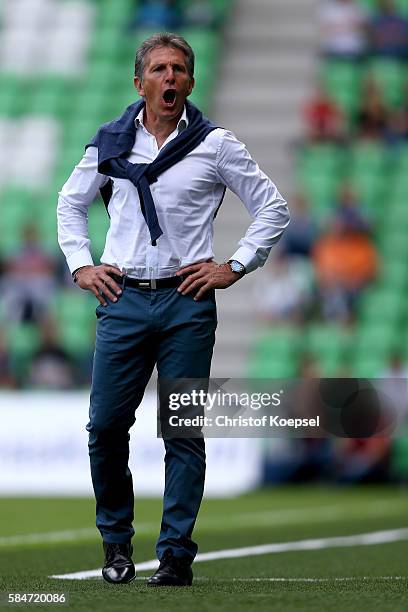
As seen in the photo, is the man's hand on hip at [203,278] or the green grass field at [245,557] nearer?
the green grass field at [245,557]

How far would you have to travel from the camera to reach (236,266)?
588cm

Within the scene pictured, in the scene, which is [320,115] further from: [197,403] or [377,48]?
[197,403]

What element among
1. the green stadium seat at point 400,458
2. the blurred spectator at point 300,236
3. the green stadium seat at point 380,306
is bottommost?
the green stadium seat at point 400,458

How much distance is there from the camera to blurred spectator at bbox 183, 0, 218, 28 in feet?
64.6

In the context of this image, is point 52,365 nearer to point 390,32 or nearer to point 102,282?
point 390,32

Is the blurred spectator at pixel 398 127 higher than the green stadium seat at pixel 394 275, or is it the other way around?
the blurred spectator at pixel 398 127

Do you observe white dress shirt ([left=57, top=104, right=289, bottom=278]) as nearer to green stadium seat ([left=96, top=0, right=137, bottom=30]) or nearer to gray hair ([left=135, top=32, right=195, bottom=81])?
gray hair ([left=135, top=32, right=195, bottom=81])

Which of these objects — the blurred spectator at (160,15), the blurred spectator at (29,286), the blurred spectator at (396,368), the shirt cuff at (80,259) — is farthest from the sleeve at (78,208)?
the blurred spectator at (160,15)

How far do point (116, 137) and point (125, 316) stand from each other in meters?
0.65

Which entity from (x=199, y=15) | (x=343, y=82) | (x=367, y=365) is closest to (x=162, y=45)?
(x=367, y=365)

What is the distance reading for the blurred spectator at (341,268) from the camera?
15820 millimetres

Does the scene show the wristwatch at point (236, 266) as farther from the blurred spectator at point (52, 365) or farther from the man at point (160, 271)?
the blurred spectator at point (52, 365)

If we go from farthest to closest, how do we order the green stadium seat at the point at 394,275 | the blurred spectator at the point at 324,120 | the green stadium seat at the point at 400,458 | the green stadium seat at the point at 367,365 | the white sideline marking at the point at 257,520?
the blurred spectator at the point at 324,120 → the green stadium seat at the point at 394,275 → the green stadium seat at the point at 367,365 → the green stadium seat at the point at 400,458 → the white sideline marking at the point at 257,520

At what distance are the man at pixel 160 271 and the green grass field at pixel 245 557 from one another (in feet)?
1.16
